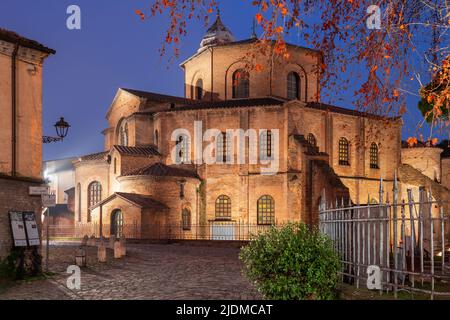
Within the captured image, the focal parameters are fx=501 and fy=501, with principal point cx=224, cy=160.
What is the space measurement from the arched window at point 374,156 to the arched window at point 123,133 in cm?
1969

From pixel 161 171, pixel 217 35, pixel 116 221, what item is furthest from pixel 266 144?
pixel 217 35

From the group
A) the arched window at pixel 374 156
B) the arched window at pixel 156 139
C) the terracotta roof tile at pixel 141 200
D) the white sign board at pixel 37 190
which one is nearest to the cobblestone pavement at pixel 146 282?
the white sign board at pixel 37 190

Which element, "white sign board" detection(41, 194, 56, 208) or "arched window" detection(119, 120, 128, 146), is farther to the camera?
"arched window" detection(119, 120, 128, 146)

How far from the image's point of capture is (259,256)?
30.5ft

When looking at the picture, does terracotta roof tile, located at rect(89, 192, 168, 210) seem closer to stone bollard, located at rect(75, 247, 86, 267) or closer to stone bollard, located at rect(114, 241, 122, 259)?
stone bollard, located at rect(114, 241, 122, 259)

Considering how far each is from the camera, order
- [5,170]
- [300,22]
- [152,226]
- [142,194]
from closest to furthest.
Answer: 1. [300,22]
2. [5,170]
3. [152,226]
4. [142,194]

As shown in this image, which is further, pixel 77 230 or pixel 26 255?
pixel 77 230

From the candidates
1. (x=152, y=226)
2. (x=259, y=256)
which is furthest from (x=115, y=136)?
(x=259, y=256)

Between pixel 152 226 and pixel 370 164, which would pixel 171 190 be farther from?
pixel 370 164

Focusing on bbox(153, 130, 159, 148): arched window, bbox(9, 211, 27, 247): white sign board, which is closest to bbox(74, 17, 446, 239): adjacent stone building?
bbox(153, 130, 159, 148): arched window

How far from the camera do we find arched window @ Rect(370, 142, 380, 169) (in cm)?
3988

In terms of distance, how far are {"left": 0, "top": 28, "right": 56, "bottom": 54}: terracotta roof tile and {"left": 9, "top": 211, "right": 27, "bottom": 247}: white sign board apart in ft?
15.0

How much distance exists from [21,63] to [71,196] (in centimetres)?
4067

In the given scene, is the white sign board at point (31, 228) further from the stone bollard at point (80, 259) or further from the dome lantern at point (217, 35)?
the dome lantern at point (217, 35)
